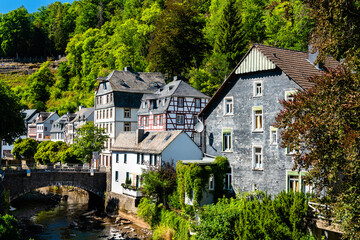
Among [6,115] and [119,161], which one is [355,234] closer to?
[119,161]

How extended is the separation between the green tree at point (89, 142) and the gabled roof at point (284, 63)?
32.3 meters

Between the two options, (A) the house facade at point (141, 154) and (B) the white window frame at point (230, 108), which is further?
(A) the house facade at point (141, 154)

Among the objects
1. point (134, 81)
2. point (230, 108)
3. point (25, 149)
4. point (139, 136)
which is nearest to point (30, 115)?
point (25, 149)

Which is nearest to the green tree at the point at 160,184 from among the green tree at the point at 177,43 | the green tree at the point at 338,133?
the green tree at the point at 338,133

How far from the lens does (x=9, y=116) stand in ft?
161

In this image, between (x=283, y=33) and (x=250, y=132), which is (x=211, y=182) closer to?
(x=250, y=132)

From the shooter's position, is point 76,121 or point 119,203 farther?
point 76,121

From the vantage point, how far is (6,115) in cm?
4850

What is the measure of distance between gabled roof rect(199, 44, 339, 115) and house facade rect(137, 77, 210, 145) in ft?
70.6

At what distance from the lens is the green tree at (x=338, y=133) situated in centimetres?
1281

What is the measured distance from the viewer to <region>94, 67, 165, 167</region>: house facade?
58719 millimetres

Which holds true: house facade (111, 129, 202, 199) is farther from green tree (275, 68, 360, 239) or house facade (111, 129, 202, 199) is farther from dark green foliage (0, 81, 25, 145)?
green tree (275, 68, 360, 239)

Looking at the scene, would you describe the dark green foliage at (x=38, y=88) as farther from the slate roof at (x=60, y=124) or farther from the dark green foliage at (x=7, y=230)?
the dark green foliage at (x=7, y=230)

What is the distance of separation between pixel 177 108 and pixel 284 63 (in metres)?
24.9
